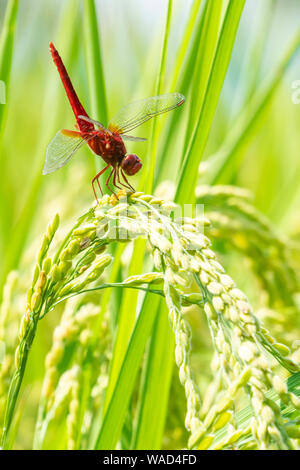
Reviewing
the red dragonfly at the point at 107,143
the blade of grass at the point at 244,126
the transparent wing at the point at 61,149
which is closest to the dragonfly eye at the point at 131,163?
the red dragonfly at the point at 107,143

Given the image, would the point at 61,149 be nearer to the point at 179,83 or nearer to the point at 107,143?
the point at 107,143

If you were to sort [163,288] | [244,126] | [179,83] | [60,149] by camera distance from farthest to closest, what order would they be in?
[244,126]
[179,83]
[60,149]
[163,288]

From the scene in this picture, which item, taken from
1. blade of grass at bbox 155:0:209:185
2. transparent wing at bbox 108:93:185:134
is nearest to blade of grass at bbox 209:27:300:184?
blade of grass at bbox 155:0:209:185

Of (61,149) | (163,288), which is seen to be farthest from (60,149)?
(163,288)

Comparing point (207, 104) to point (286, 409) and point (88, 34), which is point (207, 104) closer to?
point (88, 34)

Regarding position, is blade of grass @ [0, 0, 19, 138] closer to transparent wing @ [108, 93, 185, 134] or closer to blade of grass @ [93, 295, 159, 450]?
transparent wing @ [108, 93, 185, 134]

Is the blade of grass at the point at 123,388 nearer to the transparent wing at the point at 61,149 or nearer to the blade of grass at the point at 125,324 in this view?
the blade of grass at the point at 125,324

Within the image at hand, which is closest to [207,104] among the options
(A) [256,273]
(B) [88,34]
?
(B) [88,34]
